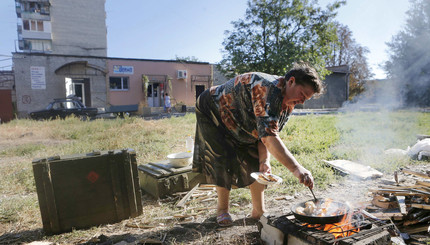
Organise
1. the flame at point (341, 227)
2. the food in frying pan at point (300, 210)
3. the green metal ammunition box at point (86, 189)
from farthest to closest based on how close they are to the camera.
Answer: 1. the green metal ammunition box at point (86, 189)
2. the food in frying pan at point (300, 210)
3. the flame at point (341, 227)

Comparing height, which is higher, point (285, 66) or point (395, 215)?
point (285, 66)

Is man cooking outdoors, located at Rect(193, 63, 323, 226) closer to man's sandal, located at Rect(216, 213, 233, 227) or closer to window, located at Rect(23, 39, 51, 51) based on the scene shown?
man's sandal, located at Rect(216, 213, 233, 227)

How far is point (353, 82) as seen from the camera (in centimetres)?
3388

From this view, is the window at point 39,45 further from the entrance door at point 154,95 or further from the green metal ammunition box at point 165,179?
the green metal ammunition box at point 165,179

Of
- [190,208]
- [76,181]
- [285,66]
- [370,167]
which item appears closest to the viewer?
[76,181]

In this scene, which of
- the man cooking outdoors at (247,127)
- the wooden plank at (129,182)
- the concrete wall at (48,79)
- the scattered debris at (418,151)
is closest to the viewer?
the man cooking outdoors at (247,127)

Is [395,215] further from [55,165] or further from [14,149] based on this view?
[14,149]

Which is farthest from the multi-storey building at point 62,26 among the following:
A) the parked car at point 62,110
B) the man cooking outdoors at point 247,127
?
the man cooking outdoors at point 247,127

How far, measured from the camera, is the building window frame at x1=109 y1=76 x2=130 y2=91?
2308cm

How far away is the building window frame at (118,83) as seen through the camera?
2308cm

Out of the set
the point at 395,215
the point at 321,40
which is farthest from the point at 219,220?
the point at 321,40

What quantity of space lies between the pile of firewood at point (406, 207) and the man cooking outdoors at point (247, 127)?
4.34ft

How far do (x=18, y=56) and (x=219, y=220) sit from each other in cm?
2332

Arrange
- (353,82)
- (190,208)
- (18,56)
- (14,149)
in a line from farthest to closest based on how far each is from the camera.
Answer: (353,82), (18,56), (14,149), (190,208)
